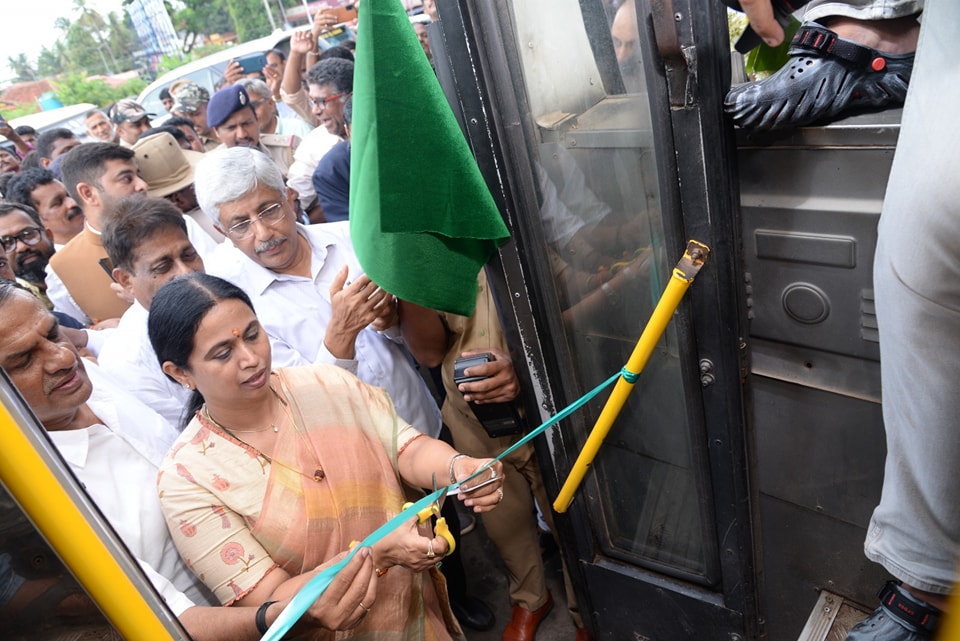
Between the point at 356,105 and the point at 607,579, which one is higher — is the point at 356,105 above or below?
above

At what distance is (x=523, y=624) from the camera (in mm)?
2496

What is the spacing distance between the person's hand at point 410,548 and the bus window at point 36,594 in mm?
758

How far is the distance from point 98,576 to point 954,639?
761 millimetres

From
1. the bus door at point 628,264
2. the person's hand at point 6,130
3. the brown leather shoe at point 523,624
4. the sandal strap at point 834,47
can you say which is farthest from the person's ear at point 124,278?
the person's hand at point 6,130

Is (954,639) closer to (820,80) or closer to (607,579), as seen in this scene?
(820,80)

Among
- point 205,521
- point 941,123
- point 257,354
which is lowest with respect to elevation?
point 205,521

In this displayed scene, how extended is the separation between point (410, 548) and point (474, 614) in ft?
4.65

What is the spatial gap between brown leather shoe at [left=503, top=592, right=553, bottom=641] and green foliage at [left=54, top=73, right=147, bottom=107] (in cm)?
1560

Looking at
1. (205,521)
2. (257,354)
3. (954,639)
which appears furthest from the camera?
(257,354)

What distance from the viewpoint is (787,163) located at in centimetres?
134

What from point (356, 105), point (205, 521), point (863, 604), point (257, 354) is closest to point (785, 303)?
point (863, 604)

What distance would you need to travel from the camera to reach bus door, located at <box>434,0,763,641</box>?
4.27ft

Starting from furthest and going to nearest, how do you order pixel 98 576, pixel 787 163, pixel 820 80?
pixel 787 163
pixel 820 80
pixel 98 576

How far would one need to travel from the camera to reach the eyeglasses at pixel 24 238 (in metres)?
3.03
